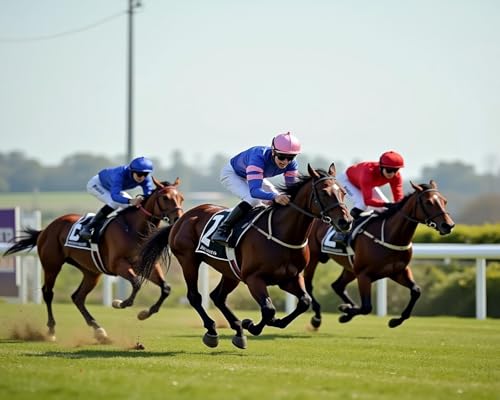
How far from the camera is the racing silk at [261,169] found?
9539 millimetres

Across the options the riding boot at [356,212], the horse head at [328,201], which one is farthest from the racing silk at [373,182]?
the horse head at [328,201]

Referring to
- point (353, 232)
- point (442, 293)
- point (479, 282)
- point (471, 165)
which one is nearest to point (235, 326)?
point (353, 232)

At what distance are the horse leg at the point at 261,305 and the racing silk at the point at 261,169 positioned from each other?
70 cm

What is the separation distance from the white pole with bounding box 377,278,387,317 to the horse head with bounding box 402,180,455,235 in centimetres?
491

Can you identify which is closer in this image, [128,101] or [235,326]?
[235,326]

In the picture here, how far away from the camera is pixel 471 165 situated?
309ft

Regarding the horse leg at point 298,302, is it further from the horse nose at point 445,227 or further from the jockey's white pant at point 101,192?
the jockey's white pant at point 101,192

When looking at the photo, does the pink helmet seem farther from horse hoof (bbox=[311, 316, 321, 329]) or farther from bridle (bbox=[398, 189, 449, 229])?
horse hoof (bbox=[311, 316, 321, 329])

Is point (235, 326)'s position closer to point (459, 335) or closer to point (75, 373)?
point (75, 373)

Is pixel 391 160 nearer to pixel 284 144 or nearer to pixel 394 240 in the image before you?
pixel 394 240

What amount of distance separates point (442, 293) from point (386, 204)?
20.9ft

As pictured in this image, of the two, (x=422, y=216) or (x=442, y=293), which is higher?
(x=422, y=216)

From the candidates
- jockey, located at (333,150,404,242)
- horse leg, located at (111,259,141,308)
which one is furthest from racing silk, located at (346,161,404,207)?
horse leg, located at (111,259,141,308)

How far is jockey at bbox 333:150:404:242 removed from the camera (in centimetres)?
1127
